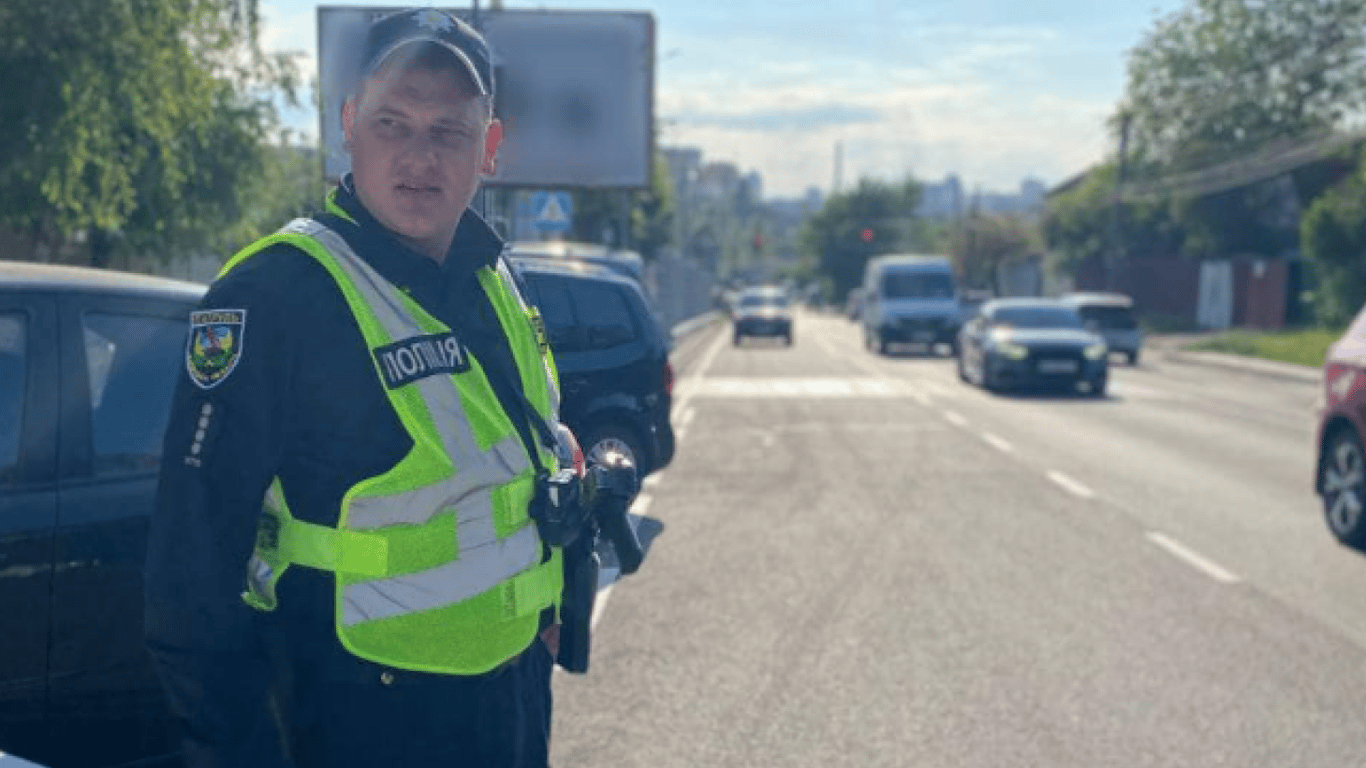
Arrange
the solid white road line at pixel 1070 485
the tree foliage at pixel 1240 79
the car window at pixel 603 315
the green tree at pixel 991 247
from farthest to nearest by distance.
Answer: the green tree at pixel 991 247 < the tree foliage at pixel 1240 79 < the solid white road line at pixel 1070 485 < the car window at pixel 603 315

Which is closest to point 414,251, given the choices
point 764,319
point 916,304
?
point 916,304

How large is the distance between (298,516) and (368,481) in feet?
0.41

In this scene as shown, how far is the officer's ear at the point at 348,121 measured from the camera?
233 centimetres

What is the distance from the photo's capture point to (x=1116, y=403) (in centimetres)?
2142

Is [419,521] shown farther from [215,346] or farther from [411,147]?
[411,147]

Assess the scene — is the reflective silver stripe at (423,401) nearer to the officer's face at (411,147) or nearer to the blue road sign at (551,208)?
the officer's face at (411,147)

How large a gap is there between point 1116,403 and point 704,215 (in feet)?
318

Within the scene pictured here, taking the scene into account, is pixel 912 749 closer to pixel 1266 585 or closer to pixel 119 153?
pixel 1266 585

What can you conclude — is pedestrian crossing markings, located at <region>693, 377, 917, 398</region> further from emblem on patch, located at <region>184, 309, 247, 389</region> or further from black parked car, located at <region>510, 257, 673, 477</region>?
emblem on patch, located at <region>184, 309, 247, 389</region>

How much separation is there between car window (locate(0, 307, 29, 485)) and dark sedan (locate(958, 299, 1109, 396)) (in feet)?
65.9

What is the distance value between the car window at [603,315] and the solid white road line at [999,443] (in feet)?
22.8

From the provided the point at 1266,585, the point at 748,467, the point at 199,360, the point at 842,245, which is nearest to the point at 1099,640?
the point at 1266,585

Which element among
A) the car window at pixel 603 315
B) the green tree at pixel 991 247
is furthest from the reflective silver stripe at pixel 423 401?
the green tree at pixel 991 247

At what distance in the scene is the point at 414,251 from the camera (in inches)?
90.4
